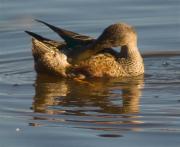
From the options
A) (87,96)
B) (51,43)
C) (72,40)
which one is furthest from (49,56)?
(87,96)

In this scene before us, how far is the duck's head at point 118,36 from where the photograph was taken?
12.0 metres

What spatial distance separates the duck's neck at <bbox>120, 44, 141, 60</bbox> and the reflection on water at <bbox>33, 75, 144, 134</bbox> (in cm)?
41

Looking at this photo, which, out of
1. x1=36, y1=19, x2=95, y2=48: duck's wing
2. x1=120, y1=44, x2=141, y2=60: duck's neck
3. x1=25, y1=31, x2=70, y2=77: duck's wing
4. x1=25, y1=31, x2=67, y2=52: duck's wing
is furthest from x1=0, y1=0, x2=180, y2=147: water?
x1=36, y1=19, x2=95, y2=48: duck's wing

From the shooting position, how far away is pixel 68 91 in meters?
11.1

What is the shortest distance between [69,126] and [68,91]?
206 centimetres

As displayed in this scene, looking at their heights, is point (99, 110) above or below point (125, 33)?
below

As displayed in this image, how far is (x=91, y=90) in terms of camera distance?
1119 centimetres

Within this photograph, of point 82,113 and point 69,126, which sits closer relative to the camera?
point 69,126

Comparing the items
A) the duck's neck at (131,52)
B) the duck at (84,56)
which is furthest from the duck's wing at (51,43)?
the duck's neck at (131,52)

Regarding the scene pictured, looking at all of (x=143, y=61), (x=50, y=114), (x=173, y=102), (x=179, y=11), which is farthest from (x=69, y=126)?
(x=179, y=11)

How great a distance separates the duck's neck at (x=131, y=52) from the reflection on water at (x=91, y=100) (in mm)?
410

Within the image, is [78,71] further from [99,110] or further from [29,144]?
[29,144]

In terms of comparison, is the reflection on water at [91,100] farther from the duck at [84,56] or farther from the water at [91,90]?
the duck at [84,56]

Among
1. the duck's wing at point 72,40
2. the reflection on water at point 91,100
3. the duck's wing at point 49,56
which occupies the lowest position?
the reflection on water at point 91,100
